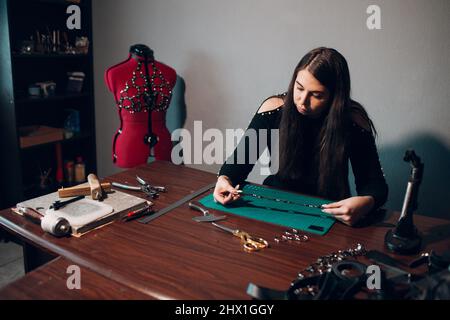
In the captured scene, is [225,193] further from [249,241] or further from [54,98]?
[54,98]

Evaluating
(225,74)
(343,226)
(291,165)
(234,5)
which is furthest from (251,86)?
(343,226)

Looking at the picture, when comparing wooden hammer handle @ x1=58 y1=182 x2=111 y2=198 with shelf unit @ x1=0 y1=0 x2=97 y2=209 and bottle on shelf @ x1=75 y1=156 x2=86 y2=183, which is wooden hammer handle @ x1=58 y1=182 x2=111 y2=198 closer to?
shelf unit @ x1=0 y1=0 x2=97 y2=209

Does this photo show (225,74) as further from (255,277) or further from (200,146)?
(255,277)

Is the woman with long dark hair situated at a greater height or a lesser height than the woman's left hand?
greater

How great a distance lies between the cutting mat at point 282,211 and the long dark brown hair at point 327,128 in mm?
170

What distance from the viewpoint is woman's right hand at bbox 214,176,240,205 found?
1.41m

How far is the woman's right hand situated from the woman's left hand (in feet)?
1.02

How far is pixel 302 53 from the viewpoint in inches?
87.4

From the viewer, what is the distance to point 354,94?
2.13 metres

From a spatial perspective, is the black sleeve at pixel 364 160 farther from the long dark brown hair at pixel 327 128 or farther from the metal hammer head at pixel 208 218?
the metal hammer head at pixel 208 218

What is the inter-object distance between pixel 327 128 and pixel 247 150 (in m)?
0.33

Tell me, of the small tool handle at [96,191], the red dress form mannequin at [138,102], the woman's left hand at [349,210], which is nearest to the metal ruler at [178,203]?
the small tool handle at [96,191]

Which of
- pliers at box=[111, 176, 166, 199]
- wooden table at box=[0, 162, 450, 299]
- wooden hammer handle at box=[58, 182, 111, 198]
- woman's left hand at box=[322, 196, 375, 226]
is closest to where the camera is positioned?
wooden table at box=[0, 162, 450, 299]

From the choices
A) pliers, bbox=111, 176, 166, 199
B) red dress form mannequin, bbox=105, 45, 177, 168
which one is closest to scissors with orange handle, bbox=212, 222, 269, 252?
pliers, bbox=111, 176, 166, 199
